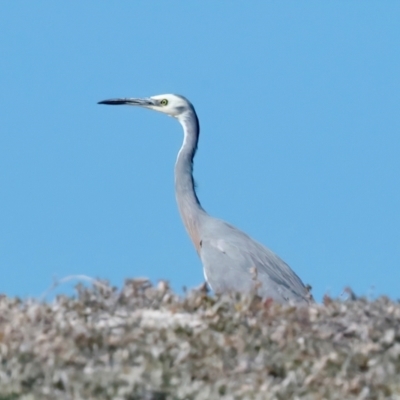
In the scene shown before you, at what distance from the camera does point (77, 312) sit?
22.1ft

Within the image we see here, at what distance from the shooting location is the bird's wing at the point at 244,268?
33.8 feet

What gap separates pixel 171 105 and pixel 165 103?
152 mm

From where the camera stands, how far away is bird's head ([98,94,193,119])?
44.7 feet

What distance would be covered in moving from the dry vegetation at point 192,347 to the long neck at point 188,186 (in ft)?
16.2

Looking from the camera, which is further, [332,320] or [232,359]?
[332,320]

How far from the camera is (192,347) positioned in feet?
19.9

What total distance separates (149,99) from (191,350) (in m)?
8.32

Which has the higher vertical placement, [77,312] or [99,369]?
[77,312]

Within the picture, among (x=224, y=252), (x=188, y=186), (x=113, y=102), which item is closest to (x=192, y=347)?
(x=224, y=252)

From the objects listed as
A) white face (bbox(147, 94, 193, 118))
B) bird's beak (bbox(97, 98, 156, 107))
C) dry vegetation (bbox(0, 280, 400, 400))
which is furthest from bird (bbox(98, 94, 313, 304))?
dry vegetation (bbox(0, 280, 400, 400))

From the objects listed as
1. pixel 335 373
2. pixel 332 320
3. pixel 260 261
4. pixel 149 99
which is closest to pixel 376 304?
pixel 332 320

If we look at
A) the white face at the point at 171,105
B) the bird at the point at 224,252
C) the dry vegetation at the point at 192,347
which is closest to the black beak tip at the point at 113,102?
the white face at the point at 171,105

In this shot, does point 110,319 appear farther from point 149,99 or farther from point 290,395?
point 149,99

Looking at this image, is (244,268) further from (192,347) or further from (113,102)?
(192,347)
